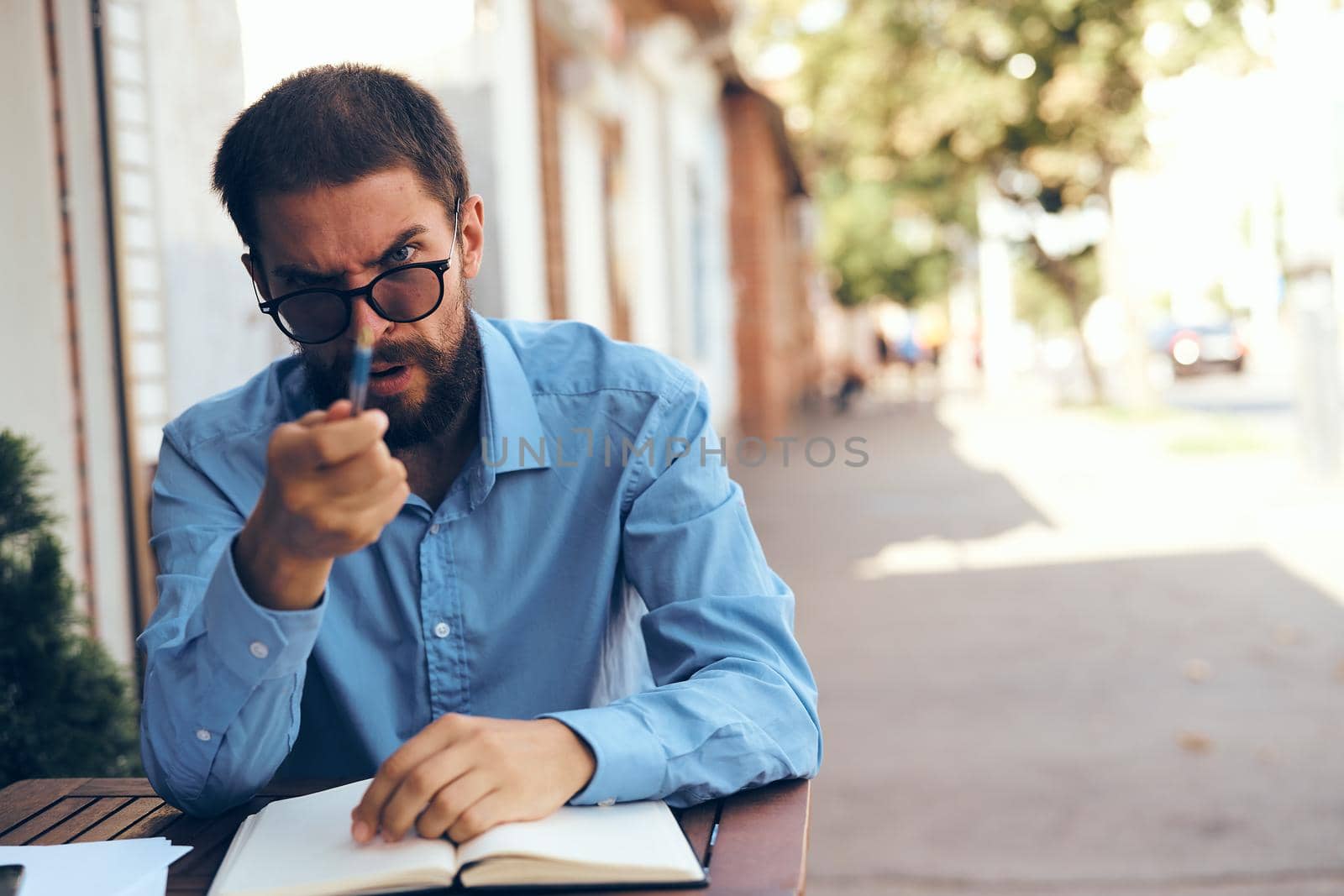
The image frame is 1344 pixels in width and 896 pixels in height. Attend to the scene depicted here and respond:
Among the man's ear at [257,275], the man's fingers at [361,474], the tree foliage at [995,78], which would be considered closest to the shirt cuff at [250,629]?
the man's fingers at [361,474]

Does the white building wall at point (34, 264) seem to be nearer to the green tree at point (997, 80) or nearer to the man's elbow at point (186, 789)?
the man's elbow at point (186, 789)

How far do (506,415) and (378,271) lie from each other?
0.31 metres

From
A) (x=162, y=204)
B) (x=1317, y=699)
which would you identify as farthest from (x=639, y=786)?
(x=1317, y=699)

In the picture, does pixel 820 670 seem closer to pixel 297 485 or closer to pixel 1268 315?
pixel 297 485

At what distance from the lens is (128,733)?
2.92 meters

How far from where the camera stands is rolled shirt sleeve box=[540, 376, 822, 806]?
5.60 feet

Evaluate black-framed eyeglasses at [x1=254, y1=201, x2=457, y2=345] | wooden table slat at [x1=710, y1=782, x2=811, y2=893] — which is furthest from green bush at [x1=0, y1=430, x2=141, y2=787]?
wooden table slat at [x1=710, y1=782, x2=811, y2=893]

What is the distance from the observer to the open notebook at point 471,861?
1.44m

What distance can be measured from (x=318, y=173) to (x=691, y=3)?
32.3ft

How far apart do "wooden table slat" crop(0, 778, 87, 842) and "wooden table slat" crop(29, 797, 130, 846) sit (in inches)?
2.5

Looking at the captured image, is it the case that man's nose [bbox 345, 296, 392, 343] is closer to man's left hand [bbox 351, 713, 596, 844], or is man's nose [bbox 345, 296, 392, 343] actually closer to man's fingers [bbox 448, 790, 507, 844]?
man's left hand [bbox 351, 713, 596, 844]

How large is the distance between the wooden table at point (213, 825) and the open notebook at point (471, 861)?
0.15 feet

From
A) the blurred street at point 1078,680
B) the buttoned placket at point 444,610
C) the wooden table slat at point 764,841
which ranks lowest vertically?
the blurred street at point 1078,680

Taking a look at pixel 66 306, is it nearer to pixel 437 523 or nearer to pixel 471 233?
pixel 471 233
